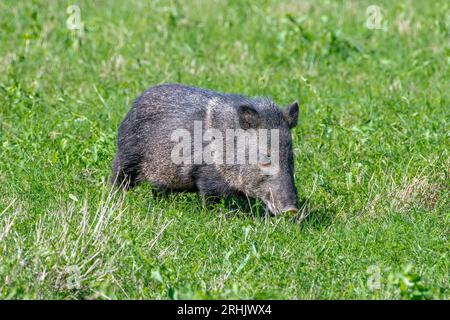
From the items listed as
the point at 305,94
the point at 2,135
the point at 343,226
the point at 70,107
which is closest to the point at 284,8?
the point at 305,94

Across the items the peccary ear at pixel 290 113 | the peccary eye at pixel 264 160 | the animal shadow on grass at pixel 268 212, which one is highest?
the peccary ear at pixel 290 113

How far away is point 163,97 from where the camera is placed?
302 inches

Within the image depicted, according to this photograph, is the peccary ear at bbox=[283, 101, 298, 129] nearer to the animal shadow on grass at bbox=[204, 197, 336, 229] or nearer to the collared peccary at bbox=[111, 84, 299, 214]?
the collared peccary at bbox=[111, 84, 299, 214]

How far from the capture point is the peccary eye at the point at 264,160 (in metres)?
6.94

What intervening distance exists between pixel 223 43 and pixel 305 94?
1.71 metres

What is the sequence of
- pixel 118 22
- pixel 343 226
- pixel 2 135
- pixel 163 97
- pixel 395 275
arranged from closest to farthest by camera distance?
1. pixel 395 275
2. pixel 343 226
3. pixel 163 97
4. pixel 2 135
5. pixel 118 22

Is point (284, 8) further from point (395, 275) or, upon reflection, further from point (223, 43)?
point (395, 275)

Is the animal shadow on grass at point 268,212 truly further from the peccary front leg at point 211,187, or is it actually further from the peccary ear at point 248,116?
the peccary ear at point 248,116

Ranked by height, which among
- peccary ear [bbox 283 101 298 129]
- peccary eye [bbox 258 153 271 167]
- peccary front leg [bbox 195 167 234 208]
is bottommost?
peccary front leg [bbox 195 167 234 208]

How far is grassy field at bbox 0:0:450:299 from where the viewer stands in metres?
5.57

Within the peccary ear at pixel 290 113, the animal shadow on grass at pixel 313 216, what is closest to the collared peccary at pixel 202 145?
the peccary ear at pixel 290 113

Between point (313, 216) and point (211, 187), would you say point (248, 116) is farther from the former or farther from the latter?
point (313, 216)

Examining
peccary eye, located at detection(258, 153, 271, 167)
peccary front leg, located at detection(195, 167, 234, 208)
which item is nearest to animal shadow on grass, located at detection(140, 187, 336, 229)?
peccary front leg, located at detection(195, 167, 234, 208)

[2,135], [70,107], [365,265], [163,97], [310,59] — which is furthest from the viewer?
[310,59]
